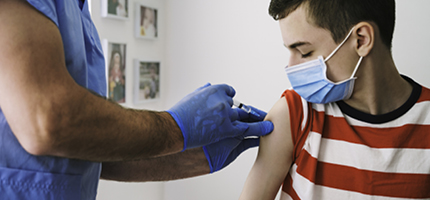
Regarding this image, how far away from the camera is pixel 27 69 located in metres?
0.59

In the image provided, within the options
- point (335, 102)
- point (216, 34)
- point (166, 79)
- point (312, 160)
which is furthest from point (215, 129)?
point (166, 79)

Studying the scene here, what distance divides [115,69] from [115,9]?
15.2 inches

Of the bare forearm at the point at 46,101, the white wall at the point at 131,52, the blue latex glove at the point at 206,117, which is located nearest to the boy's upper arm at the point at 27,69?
the bare forearm at the point at 46,101

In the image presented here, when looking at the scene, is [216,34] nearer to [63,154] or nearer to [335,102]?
[335,102]

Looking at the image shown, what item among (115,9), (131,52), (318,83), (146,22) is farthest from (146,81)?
(318,83)

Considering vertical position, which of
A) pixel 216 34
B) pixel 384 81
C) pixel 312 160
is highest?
pixel 216 34

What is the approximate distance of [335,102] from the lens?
1.10 meters

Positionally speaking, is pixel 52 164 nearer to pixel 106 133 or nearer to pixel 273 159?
pixel 106 133

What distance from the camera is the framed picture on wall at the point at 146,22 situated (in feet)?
7.36

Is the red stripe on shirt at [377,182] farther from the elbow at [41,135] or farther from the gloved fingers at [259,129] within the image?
the elbow at [41,135]

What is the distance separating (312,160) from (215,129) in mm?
337

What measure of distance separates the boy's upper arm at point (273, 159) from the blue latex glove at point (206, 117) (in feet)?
0.36

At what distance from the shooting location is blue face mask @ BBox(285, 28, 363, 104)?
1.00 m

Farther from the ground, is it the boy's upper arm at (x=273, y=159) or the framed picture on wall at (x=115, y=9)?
the framed picture on wall at (x=115, y=9)
